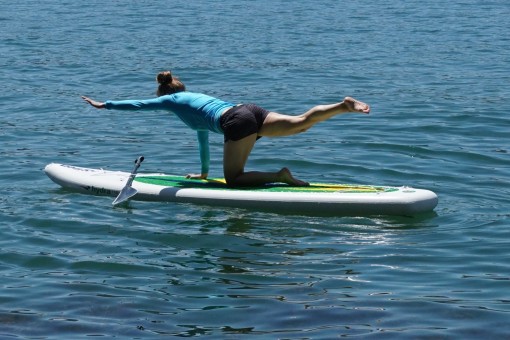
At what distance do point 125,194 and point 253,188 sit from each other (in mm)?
1302

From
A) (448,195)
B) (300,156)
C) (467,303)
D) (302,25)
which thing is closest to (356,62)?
(302,25)

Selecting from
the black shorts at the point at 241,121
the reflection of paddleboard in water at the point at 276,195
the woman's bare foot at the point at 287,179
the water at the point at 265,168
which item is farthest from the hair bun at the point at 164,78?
the woman's bare foot at the point at 287,179

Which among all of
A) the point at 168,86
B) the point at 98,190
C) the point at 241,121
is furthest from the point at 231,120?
the point at 98,190

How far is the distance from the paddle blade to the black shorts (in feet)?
3.74

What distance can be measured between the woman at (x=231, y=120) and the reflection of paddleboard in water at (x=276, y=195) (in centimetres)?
15

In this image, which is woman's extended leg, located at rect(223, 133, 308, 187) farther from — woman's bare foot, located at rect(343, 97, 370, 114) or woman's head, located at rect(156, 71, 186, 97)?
woman's bare foot, located at rect(343, 97, 370, 114)

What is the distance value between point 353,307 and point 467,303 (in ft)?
2.79

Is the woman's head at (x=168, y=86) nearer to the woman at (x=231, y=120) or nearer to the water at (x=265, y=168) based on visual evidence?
the woman at (x=231, y=120)

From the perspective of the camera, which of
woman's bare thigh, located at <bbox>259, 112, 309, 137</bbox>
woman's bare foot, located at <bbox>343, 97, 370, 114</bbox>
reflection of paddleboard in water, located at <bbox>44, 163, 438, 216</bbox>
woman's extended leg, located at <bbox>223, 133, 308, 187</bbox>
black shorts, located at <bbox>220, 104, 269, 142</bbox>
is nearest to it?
woman's bare foot, located at <bbox>343, 97, 370, 114</bbox>

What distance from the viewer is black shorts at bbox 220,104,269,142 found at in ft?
36.6

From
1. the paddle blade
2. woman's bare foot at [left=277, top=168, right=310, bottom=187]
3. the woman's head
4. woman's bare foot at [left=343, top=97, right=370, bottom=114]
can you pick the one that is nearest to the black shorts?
woman's bare foot at [left=277, top=168, right=310, bottom=187]

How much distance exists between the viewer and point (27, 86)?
65.5 ft

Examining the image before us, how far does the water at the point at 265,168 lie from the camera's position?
27.5 ft

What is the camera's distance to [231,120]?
1115cm
